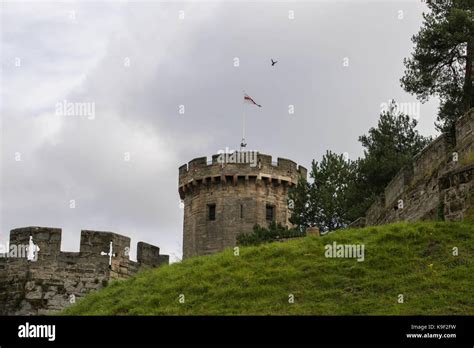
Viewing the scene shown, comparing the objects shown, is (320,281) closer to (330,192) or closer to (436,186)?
(436,186)

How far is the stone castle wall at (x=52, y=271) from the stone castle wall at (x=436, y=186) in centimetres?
828

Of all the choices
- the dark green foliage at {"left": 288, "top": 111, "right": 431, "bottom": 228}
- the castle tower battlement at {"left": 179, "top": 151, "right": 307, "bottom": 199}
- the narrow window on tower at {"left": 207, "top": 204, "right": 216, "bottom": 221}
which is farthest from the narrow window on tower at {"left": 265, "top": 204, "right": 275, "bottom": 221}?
the dark green foliage at {"left": 288, "top": 111, "right": 431, "bottom": 228}

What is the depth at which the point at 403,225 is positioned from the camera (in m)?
20.2

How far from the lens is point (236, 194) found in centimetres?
5084

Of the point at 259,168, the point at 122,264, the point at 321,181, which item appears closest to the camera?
the point at 122,264

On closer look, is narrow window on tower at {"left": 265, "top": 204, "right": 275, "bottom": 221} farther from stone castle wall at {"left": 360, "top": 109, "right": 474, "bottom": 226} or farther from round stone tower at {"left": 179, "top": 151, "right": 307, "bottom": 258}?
stone castle wall at {"left": 360, "top": 109, "right": 474, "bottom": 226}

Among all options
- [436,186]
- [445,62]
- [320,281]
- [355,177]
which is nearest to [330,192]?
[355,177]

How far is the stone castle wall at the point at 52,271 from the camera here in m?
25.0

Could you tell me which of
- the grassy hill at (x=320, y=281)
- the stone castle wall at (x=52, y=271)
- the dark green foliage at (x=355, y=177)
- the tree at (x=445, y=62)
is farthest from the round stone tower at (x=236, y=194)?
the grassy hill at (x=320, y=281)

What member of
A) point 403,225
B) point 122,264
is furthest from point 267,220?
point 403,225

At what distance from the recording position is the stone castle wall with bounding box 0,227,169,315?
24984mm

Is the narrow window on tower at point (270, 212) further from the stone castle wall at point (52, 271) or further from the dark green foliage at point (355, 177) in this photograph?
the stone castle wall at point (52, 271)
